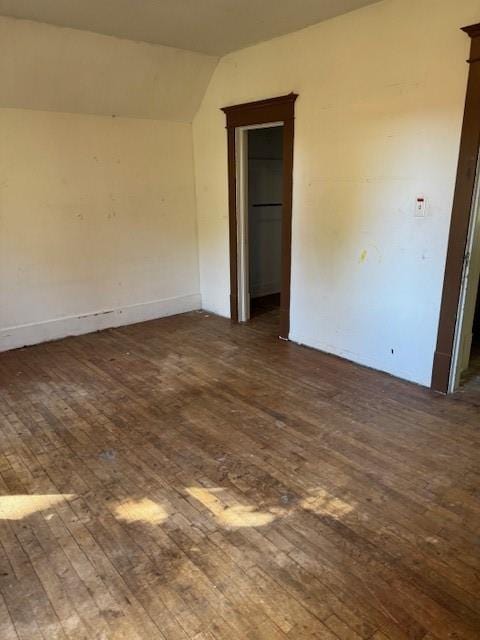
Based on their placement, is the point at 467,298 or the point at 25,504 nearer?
the point at 25,504

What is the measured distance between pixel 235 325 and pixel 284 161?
1831mm

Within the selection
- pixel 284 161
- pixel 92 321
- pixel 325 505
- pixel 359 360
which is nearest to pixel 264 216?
pixel 284 161

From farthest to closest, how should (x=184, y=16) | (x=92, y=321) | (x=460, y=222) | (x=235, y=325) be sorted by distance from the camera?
(x=235, y=325)
(x=92, y=321)
(x=184, y=16)
(x=460, y=222)

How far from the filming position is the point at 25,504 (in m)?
2.26

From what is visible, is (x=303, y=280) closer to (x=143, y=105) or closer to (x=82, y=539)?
(x=143, y=105)

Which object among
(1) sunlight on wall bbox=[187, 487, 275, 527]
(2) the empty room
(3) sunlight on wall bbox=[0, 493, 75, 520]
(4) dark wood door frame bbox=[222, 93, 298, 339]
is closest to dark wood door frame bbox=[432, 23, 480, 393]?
(2) the empty room

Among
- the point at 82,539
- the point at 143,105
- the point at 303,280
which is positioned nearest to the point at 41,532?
the point at 82,539

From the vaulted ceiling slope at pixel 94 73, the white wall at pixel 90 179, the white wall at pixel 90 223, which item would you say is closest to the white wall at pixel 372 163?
the vaulted ceiling slope at pixel 94 73

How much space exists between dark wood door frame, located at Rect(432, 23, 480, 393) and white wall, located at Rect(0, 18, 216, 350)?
269cm

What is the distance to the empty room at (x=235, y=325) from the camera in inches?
72.4

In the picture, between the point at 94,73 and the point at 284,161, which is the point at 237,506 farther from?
the point at 94,73

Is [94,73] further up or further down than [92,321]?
further up

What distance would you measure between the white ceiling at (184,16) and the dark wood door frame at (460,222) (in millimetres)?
1026

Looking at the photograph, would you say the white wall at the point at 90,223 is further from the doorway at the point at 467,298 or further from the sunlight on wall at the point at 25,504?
the doorway at the point at 467,298
